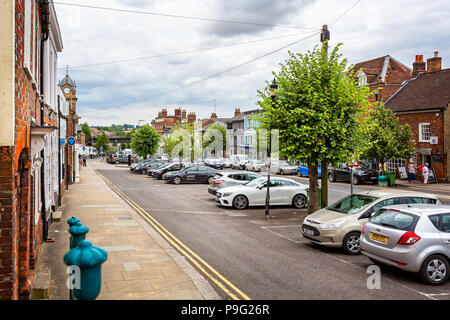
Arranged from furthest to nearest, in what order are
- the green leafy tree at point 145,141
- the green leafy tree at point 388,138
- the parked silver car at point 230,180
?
the green leafy tree at point 145,141
the green leafy tree at point 388,138
the parked silver car at point 230,180

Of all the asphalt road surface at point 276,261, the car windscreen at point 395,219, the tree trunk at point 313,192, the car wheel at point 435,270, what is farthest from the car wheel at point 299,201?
the car wheel at point 435,270

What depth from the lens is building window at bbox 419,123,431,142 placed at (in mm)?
31812

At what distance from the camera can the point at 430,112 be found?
31.5 metres

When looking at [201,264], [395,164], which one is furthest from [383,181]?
[201,264]

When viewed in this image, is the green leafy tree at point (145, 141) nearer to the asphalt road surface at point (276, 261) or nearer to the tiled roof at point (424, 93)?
the tiled roof at point (424, 93)

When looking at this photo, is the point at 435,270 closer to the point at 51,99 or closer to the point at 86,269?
the point at 86,269

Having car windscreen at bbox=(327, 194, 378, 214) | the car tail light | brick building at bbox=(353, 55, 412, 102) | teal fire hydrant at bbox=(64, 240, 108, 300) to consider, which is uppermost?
brick building at bbox=(353, 55, 412, 102)

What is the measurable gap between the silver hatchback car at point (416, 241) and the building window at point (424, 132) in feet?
86.1

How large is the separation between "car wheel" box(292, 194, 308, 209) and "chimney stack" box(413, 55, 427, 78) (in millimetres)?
27940

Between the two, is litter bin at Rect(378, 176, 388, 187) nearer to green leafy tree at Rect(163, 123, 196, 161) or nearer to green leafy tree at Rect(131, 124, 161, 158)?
green leafy tree at Rect(163, 123, 196, 161)

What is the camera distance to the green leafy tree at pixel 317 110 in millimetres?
13844

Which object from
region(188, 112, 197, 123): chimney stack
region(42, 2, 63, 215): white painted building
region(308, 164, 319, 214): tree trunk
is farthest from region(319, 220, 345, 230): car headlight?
region(188, 112, 197, 123): chimney stack

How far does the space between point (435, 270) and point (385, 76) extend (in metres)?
37.6
